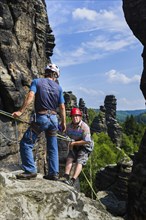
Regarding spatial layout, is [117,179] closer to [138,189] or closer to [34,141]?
[138,189]

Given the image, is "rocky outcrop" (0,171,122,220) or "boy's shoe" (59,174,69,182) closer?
"rocky outcrop" (0,171,122,220)

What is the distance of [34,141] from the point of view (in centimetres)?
952

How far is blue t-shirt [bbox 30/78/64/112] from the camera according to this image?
963 centimetres

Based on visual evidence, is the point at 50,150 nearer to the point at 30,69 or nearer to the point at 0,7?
the point at 0,7

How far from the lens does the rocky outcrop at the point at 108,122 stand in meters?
102

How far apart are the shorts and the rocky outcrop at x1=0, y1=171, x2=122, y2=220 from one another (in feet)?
4.95

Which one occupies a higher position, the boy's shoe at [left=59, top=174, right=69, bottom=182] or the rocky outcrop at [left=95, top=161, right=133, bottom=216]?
the boy's shoe at [left=59, top=174, right=69, bottom=182]

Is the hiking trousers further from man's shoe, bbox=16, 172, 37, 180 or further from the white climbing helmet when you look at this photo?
the white climbing helmet

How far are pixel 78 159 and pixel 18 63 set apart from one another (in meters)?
21.9

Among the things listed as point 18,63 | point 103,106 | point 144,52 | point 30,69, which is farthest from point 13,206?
point 103,106

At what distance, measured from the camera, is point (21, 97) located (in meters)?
29.9

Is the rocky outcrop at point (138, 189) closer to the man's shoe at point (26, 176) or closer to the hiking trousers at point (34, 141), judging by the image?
the hiking trousers at point (34, 141)

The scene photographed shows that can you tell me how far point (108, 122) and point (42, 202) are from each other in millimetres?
101386

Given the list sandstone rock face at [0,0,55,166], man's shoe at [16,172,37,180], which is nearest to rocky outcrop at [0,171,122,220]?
man's shoe at [16,172,37,180]
